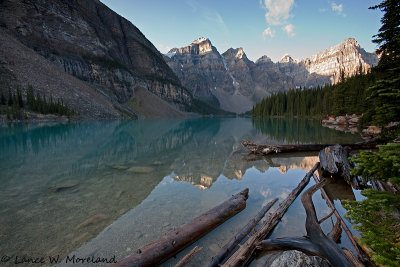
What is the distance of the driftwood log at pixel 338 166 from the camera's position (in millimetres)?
9094

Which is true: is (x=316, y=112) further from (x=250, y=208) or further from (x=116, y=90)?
(x=116, y=90)

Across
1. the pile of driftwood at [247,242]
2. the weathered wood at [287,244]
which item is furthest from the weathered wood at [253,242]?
the weathered wood at [287,244]

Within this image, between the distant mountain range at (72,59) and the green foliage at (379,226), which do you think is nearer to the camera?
the green foliage at (379,226)

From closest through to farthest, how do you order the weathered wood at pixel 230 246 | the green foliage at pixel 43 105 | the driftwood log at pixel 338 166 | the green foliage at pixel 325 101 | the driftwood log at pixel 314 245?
the driftwood log at pixel 314 245 < the weathered wood at pixel 230 246 < the driftwood log at pixel 338 166 < the green foliage at pixel 325 101 < the green foliage at pixel 43 105

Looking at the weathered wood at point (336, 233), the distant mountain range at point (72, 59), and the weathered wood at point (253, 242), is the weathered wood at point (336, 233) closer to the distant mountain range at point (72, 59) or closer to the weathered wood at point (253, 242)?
the weathered wood at point (253, 242)

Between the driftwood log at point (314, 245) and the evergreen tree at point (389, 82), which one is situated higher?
the evergreen tree at point (389, 82)

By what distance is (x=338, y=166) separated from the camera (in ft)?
33.4

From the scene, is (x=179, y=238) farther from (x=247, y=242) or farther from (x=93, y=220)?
(x=93, y=220)

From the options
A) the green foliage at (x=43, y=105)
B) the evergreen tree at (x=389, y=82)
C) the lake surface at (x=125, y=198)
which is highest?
the green foliage at (x=43, y=105)

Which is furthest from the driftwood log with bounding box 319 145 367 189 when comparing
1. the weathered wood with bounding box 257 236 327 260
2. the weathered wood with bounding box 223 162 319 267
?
the weathered wood with bounding box 257 236 327 260

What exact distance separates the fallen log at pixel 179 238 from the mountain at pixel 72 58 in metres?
104

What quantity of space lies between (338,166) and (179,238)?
32.0ft

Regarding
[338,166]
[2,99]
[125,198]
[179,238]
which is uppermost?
[2,99]

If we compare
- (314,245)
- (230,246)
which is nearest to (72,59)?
(230,246)
